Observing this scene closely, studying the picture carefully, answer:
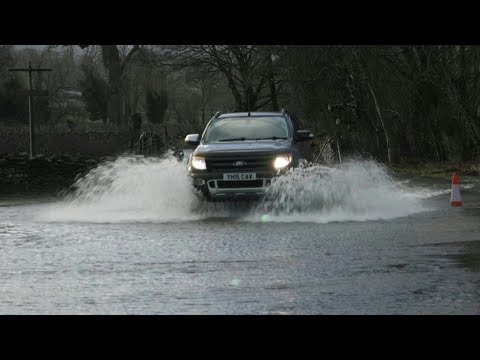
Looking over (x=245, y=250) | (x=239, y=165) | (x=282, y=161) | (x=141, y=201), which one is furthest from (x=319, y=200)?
(x=245, y=250)

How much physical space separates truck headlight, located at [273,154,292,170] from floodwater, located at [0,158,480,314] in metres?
0.21

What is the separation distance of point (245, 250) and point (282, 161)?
456cm

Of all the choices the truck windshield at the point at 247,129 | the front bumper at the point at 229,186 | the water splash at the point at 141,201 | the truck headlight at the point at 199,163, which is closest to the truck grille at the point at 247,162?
the front bumper at the point at 229,186

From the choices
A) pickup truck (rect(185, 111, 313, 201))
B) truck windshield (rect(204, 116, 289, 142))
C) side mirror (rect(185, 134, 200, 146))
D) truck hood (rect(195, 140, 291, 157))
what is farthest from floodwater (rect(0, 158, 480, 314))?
truck windshield (rect(204, 116, 289, 142))

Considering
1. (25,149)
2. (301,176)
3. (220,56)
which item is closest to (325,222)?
(301,176)

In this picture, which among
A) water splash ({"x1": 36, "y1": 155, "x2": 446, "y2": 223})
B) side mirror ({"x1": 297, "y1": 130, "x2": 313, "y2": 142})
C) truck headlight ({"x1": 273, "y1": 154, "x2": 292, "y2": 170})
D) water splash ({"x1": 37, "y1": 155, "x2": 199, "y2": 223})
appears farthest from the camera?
side mirror ({"x1": 297, "y1": 130, "x2": 313, "y2": 142})

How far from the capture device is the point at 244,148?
56.2 feet

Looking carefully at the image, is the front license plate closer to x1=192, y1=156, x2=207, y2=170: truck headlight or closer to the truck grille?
the truck grille

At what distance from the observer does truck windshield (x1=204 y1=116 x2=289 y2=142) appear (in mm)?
18438

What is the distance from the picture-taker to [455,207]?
61.4 ft
